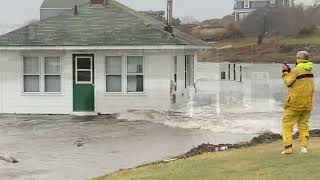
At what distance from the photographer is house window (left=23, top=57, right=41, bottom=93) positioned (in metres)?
24.1

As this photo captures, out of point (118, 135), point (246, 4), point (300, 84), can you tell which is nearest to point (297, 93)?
point (300, 84)

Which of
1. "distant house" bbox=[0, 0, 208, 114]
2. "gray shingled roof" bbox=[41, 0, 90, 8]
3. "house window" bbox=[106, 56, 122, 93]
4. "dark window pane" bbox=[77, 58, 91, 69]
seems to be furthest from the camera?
"gray shingled roof" bbox=[41, 0, 90, 8]

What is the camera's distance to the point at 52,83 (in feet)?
79.1

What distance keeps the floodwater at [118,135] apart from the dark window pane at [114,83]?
1180 millimetres

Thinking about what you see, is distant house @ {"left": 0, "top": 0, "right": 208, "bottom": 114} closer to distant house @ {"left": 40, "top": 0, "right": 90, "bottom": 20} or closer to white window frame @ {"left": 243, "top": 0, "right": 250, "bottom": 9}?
distant house @ {"left": 40, "top": 0, "right": 90, "bottom": 20}

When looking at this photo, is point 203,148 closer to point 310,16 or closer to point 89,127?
point 89,127

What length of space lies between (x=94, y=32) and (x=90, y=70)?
1571 mm

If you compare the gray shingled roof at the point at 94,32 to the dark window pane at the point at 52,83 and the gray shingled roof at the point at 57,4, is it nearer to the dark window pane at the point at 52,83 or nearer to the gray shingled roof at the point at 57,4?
the dark window pane at the point at 52,83

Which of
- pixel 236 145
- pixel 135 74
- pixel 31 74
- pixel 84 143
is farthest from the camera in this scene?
pixel 31 74

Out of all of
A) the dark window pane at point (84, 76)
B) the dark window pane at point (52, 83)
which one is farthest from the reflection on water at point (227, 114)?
the dark window pane at point (52, 83)

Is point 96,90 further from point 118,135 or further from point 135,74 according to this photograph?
point 118,135

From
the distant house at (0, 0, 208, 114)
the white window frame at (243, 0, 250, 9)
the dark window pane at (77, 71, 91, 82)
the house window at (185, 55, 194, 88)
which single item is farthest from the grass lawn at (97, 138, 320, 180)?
the white window frame at (243, 0, 250, 9)

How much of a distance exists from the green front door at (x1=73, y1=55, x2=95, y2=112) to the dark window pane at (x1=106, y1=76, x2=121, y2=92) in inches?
25.0

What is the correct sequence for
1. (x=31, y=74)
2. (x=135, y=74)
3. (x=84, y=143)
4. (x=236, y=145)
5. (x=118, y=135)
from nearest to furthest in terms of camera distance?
1. (x=236, y=145)
2. (x=84, y=143)
3. (x=118, y=135)
4. (x=135, y=74)
5. (x=31, y=74)
